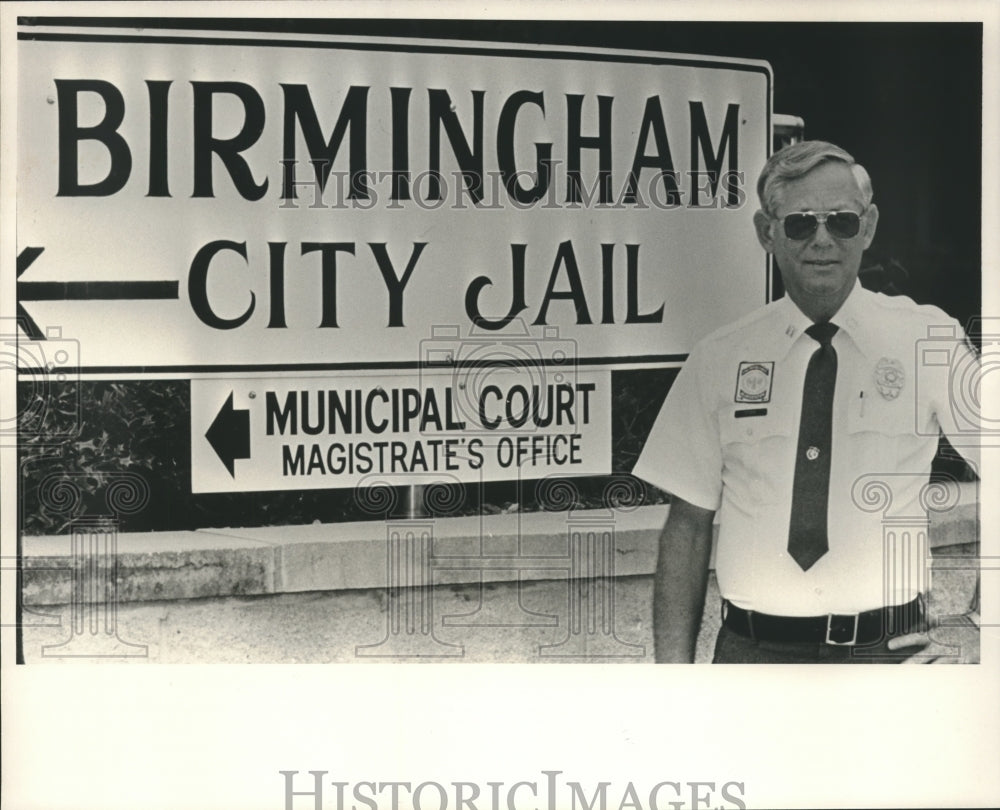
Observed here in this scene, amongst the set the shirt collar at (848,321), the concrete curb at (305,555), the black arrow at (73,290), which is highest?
the black arrow at (73,290)

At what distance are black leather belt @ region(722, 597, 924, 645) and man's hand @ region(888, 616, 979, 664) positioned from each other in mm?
48

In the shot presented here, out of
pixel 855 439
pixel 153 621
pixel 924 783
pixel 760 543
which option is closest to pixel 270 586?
pixel 153 621

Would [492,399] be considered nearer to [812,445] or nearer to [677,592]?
[677,592]

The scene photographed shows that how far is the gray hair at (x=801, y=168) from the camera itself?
15.1 feet

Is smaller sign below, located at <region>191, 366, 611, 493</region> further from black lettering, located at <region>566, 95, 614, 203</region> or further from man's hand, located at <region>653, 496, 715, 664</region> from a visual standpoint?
black lettering, located at <region>566, 95, 614, 203</region>

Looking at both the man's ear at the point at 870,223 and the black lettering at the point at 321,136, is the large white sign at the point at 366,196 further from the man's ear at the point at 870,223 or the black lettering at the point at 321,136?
the man's ear at the point at 870,223

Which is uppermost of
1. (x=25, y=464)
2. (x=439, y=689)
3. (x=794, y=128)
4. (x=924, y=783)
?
(x=794, y=128)

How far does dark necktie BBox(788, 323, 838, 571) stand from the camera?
4.59 meters

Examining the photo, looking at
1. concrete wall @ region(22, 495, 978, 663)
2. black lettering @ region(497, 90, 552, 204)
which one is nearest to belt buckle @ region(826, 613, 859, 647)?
concrete wall @ region(22, 495, 978, 663)

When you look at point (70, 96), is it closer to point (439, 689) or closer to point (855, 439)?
point (439, 689)

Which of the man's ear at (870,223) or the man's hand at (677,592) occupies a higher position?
the man's ear at (870,223)

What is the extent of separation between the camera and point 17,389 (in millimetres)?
4578

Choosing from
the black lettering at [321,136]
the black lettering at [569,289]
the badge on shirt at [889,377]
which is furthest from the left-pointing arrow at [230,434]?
the badge on shirt at [889,377]

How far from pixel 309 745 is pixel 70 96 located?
218 centimetres
